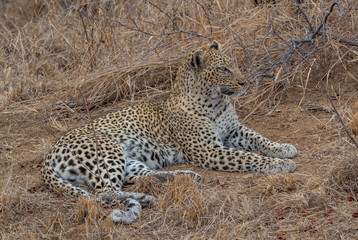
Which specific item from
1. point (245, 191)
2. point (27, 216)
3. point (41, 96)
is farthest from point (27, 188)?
point (41, 96)

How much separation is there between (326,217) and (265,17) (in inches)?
170

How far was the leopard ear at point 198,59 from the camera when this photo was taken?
6.45m

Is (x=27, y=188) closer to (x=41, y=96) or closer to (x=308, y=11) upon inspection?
(x=41, y=96)

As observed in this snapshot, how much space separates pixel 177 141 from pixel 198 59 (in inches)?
39.3

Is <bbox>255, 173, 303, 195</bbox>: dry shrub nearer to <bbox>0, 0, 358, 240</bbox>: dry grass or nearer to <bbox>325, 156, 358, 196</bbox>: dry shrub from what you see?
<bbox>0, 0, 358, 240</bbox>: dry grass

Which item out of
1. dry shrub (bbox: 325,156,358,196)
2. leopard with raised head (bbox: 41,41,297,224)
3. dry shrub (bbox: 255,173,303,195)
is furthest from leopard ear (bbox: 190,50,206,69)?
dry shrub (bbox: 325,156,358,196)

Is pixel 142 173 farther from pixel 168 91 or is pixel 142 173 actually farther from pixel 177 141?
pixel 168 91

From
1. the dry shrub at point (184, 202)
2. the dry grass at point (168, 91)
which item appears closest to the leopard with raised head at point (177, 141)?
the dry grass at point (168, 91)

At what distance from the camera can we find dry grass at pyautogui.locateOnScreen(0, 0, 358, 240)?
15.8 ft

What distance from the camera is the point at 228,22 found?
8562 mm

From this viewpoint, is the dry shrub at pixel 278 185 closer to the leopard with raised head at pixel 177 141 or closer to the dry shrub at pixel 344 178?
the dry shrub at pixel 344 178

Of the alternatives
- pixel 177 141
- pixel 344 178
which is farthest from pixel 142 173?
pixel 344 178

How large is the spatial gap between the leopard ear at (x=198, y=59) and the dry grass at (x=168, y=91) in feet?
3.03

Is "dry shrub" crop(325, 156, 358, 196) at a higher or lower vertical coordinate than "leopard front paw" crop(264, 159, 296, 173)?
higher
